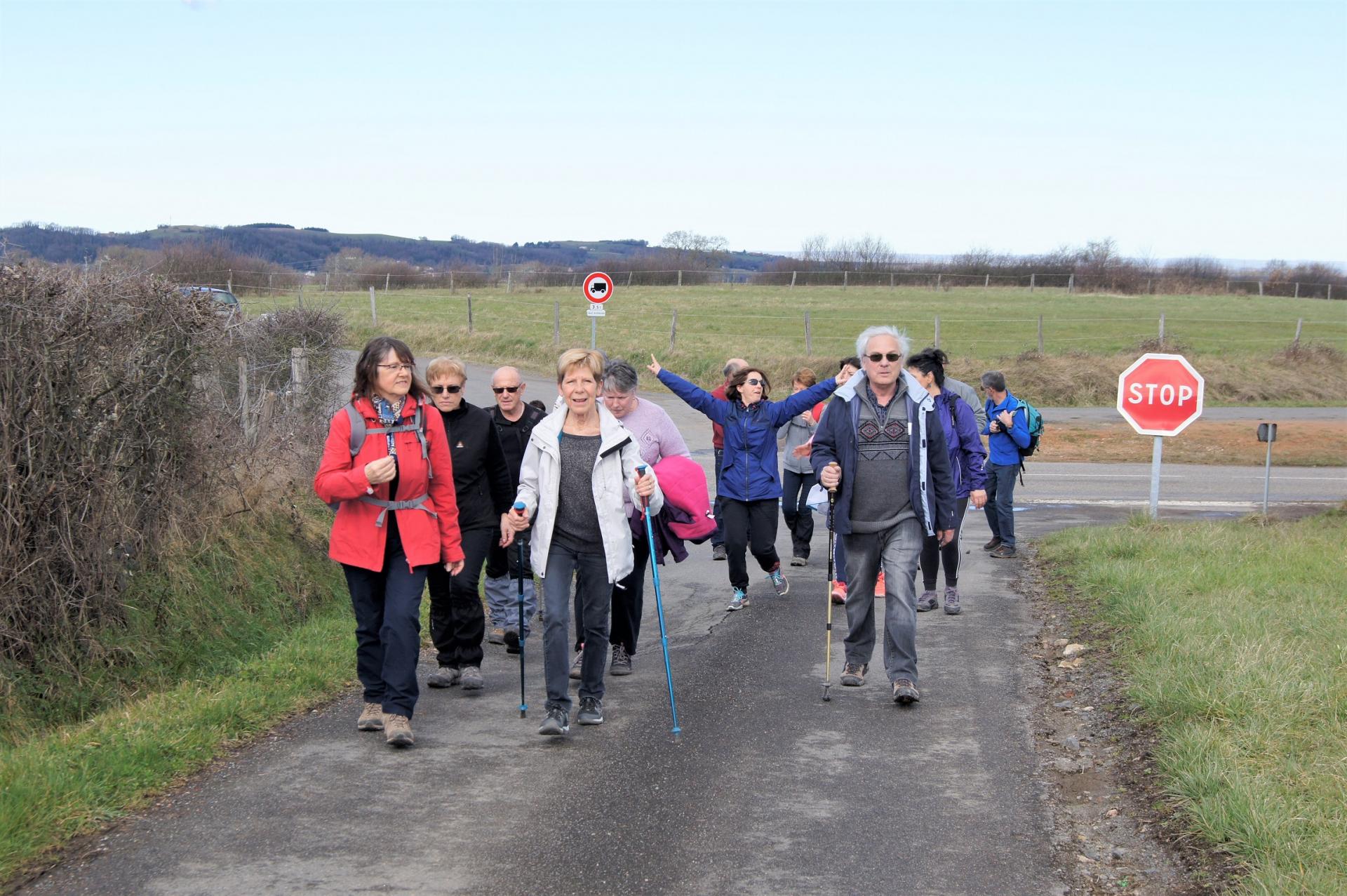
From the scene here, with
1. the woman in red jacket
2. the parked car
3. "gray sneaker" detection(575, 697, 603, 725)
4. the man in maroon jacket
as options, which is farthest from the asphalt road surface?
the parked car

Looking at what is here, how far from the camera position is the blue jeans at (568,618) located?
21.5ft

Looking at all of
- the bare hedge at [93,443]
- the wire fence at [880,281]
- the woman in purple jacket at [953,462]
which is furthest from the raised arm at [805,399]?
the wire fence at [880,281]

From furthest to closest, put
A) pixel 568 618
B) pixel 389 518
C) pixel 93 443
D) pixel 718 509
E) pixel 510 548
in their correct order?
pixel 718 509 → pixel 510 548 → pixel 93 443 → pixel 568 618 → pixel 389 518

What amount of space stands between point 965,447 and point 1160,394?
17.6 ft

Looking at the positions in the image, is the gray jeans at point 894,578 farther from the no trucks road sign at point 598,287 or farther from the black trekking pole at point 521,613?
the no trucks road sign at point 598,287

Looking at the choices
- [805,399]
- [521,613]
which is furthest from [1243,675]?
[521,613]

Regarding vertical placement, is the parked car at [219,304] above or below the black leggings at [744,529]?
above

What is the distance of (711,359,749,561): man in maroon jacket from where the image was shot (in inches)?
404

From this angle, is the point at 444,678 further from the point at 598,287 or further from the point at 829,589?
the point at 598,287

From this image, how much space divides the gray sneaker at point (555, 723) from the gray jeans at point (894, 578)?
185cm

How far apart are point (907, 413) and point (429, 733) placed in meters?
3.08

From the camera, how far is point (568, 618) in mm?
6711

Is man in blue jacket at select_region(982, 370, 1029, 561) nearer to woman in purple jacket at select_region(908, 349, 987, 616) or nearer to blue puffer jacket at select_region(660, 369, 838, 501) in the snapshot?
woman in purple jacket at select_region(908, 349, 987, 616)

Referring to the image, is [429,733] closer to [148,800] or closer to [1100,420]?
[148,800]
